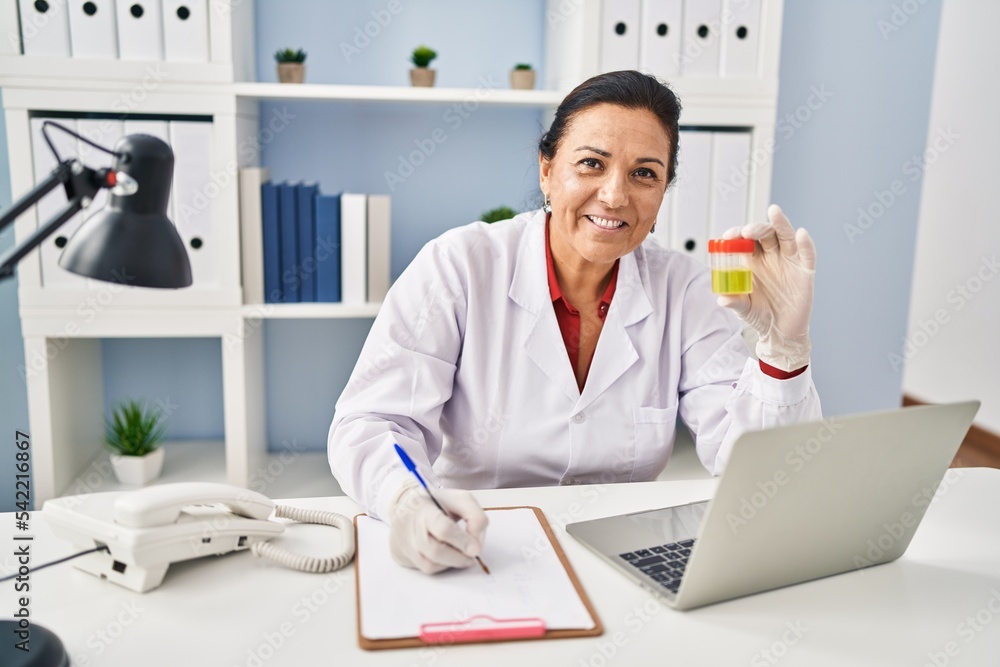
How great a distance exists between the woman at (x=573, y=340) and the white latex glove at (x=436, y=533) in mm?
334

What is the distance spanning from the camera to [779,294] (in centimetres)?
125

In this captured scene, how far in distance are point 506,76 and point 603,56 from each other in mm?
400

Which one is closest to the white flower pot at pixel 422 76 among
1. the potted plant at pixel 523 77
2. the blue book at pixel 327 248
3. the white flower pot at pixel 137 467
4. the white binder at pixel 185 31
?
the potted plant at pixel 523 77

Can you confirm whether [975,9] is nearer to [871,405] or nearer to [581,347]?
[871,405]

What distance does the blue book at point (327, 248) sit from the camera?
6.60 feet

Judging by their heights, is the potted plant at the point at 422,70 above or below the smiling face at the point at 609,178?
above

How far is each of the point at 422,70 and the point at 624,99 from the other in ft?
2.46

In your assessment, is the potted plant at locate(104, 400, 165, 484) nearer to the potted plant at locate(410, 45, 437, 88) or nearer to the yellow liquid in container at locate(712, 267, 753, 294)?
the potted plant at locate(410, 45, 437, 88)

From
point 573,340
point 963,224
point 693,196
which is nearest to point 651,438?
point 573,340

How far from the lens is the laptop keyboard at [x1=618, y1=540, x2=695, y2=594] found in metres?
0.93

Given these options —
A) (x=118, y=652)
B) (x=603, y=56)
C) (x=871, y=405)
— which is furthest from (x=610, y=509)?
(x=871, y=405)

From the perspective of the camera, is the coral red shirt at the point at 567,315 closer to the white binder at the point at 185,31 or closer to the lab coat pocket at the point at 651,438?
the lab coat pocket at the point at 651,438

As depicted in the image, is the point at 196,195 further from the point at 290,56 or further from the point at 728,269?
the point at 728,269

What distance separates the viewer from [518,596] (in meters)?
0.87
